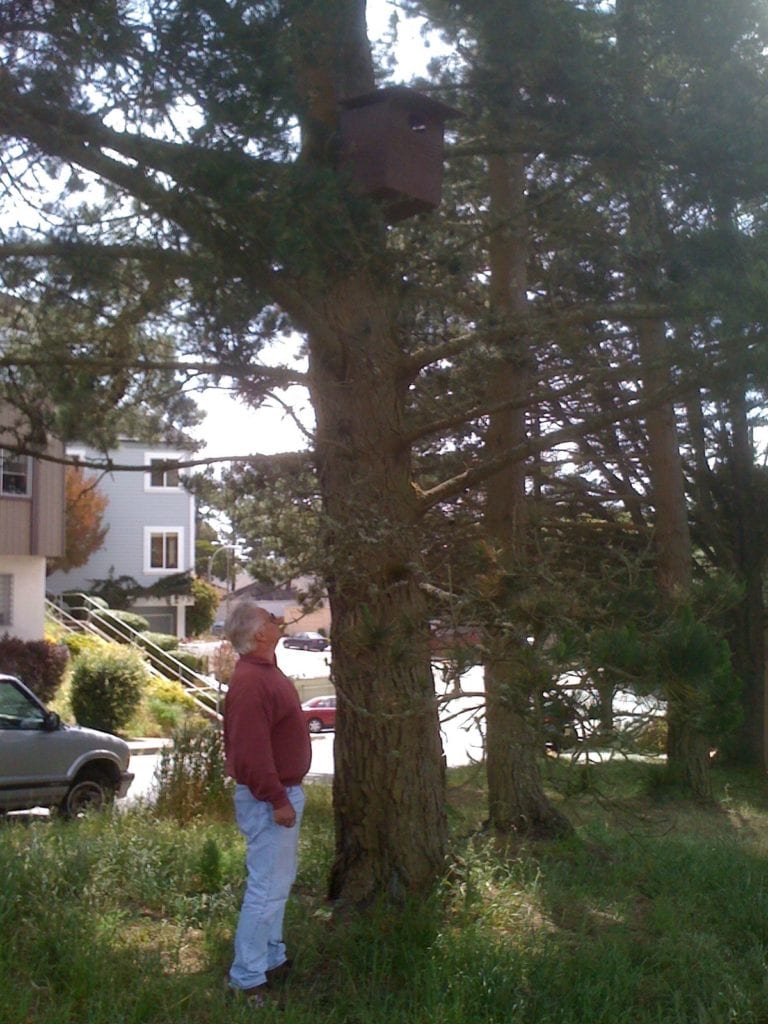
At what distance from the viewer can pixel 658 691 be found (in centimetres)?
450

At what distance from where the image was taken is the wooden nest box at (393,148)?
655cm

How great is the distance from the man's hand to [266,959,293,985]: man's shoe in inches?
23.6

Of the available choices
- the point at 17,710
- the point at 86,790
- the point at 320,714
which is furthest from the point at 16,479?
the point at 86,790

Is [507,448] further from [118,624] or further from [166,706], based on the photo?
[118,624]

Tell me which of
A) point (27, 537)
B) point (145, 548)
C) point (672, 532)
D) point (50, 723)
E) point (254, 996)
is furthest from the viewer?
point (145, 548)

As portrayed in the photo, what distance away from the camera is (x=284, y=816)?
16.0ft

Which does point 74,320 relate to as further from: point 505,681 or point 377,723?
point 505,681

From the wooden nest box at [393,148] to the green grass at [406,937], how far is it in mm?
3258

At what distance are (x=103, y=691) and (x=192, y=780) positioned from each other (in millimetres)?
13295

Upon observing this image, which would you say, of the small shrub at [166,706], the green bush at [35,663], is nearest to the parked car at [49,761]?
the small shrub at [166,706]

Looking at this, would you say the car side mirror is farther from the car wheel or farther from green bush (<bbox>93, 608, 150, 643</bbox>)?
green bush (<bbox>93, 608, 150, 643</bbox>)

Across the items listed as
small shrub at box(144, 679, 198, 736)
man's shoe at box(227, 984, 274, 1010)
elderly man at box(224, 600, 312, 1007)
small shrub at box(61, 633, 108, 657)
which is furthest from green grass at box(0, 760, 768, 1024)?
small shrub at box(61, 633, 108, 657)

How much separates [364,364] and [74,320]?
7.35 feet

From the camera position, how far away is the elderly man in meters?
4.83
